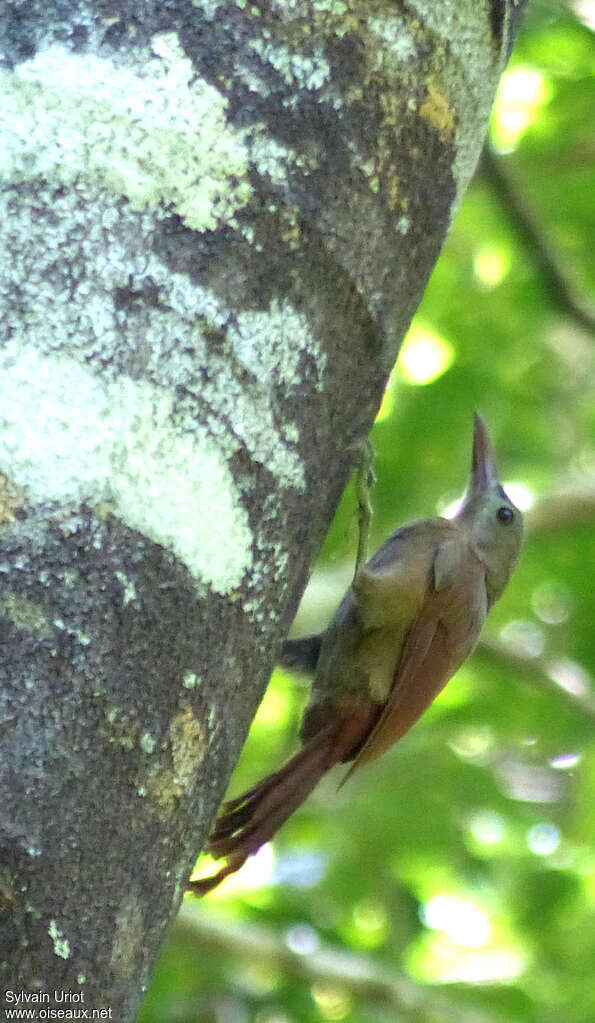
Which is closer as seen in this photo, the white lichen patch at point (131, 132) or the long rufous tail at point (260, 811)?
the white lichen patch at point (131, 132)

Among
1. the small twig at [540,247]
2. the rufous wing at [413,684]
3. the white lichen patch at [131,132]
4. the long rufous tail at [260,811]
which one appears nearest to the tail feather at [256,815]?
the long rufous tail at [260,811]

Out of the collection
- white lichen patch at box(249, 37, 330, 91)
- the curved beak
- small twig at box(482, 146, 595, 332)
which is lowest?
white lichen patch at box(249, 37, 330, 91)

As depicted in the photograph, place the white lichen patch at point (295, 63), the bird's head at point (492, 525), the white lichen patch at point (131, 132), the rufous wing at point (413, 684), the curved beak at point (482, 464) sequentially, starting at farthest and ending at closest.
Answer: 1. the curved beak at point (482, 464)
2. the bird's head at point (492, 525)
3. the rufous wing at point (413, 684)
4. the white lichen patch at point (295, 63)
5. the white lichen patch at point (131, 132)

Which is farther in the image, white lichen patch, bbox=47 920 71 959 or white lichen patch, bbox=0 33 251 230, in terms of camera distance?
white lichen patch, bbox=0 33 251 230

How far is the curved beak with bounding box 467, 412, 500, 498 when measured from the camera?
3205 millimetres

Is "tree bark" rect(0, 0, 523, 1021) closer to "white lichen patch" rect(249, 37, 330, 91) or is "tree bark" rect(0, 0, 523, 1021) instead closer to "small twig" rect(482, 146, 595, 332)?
"white lichen patch" rect(249, 37, 330, 91)

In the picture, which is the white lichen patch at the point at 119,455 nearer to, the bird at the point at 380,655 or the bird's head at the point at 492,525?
the bird at the point at 380,655

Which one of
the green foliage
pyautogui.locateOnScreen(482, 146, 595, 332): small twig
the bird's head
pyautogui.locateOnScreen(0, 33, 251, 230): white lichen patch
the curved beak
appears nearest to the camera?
pyautogui.locateOnScreen(0, 33, 251, 230): white lichen patch

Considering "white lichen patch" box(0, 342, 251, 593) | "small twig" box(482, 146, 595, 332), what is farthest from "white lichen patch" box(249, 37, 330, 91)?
"small twig" box(482, 146, 595, 332)

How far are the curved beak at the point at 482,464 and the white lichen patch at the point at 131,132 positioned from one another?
1954 millimetres

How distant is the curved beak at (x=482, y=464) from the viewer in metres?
3.21

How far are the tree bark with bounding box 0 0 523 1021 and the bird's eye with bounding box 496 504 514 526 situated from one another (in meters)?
1.63

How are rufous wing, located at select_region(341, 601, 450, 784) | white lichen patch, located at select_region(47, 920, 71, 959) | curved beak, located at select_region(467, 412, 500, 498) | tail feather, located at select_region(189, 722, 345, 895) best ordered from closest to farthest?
white lichen patch, located at select_region(47, 920, 71, 959), tail feather, located at select_region(189, 722, 345, 895), rufous wing, located at select_region(341, 601, 450, 784), curved beak, located at select_region(467, 412, 500, 498)

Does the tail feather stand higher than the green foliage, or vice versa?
the green foliage
